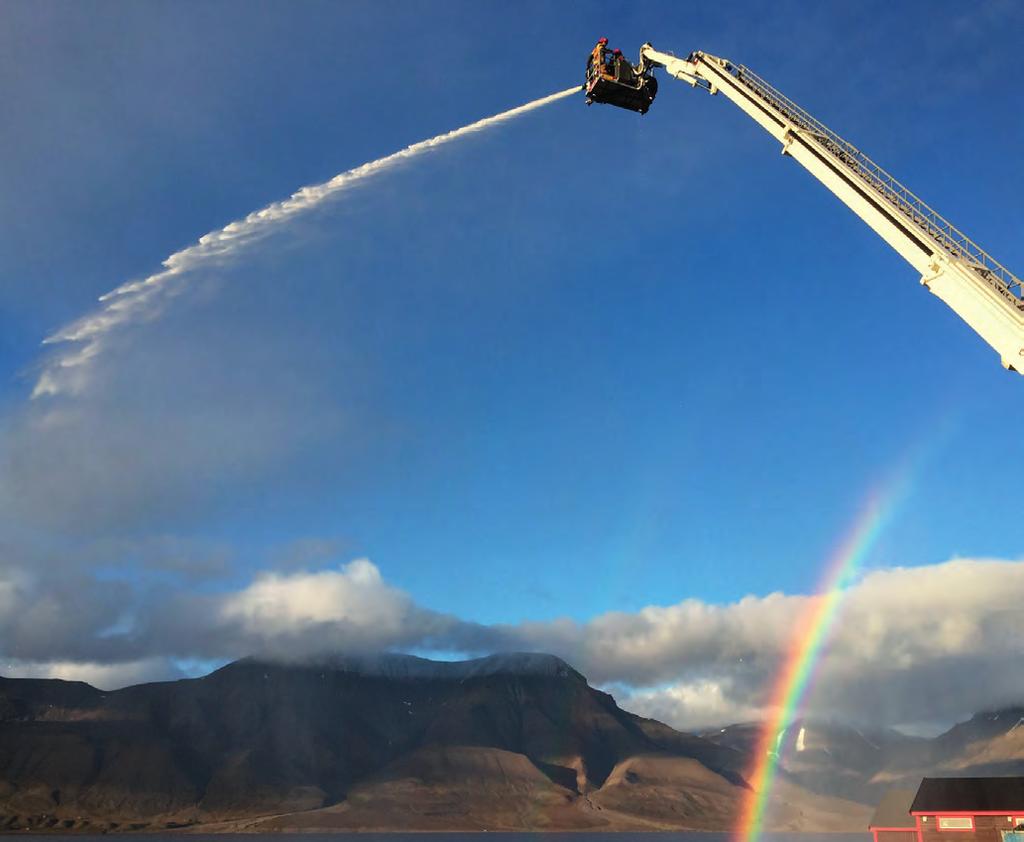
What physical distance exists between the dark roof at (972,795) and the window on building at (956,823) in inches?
34.9

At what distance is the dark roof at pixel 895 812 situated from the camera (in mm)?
126688

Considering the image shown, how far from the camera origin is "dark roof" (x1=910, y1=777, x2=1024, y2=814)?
11006cm

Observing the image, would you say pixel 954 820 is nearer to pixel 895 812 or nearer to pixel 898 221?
pixel 895 812

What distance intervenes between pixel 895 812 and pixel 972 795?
20.5 meters

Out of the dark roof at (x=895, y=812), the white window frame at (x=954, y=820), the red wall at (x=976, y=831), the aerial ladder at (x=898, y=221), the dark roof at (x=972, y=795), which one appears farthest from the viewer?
the dark roof at (x=895, y=812)

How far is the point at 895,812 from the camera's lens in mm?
132125

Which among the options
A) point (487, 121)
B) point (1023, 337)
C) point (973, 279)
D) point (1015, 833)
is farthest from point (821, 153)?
point (1015, 833)

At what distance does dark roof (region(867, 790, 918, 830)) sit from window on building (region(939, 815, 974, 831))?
31.2 feet

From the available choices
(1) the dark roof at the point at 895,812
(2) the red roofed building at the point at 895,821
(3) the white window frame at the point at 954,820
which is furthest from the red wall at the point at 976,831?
(1) the dark roof at the point at 895,812

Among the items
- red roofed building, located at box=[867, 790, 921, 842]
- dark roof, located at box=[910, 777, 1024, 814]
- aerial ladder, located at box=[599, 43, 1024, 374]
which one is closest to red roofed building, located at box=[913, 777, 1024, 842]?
dark roof, located at box=[910, 777, 1024, 814]

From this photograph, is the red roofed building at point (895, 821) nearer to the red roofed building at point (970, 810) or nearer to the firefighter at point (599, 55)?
the red roofed building at point (970, 810)

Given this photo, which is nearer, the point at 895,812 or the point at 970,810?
the point at 970,810

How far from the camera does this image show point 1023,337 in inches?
1115

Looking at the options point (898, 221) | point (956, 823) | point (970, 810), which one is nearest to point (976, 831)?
point (970, 810)
